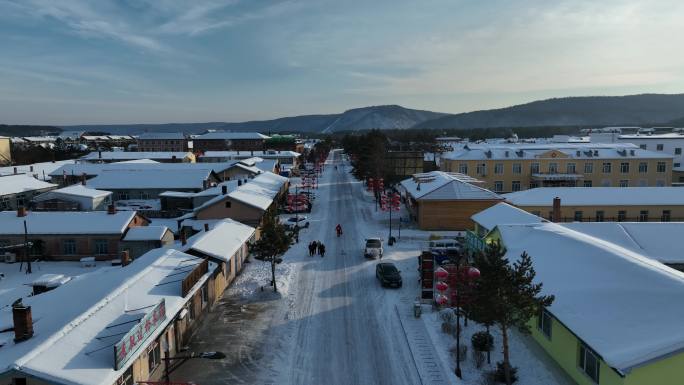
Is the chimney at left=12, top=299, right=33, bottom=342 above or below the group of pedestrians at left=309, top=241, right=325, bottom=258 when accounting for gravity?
above

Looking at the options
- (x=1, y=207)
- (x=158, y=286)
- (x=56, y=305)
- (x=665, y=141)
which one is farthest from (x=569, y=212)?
(x=1, y=207)

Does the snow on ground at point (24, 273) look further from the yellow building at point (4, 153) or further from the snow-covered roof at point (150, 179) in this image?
the yellow building at point (4, 153)

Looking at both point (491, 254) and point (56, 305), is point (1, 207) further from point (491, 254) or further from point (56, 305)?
point (491, 254)

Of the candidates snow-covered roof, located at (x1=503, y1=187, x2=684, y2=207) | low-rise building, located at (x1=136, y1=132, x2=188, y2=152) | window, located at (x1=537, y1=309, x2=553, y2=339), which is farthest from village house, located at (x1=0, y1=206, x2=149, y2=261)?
low-rise building, located at (x1=136, y1=132, x2=188, y2=152)

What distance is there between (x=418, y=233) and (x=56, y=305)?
94.9ft

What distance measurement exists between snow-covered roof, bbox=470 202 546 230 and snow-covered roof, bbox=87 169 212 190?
32.8 metres

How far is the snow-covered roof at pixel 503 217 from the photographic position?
96.5 feet

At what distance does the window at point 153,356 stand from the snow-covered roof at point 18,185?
41.1 metres

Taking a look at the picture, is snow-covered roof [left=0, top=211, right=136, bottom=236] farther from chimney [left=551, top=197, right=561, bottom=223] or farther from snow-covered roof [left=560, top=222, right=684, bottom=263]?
chimney [left=551, top=197, right=561, bottom=223]

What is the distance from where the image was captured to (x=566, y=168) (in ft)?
202

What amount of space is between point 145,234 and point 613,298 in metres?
28.7

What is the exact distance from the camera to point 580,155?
6197cm

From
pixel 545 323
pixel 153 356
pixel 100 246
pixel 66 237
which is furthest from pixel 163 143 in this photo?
pixel 545 323

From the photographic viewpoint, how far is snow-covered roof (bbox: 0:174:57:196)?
4928 centimetres
